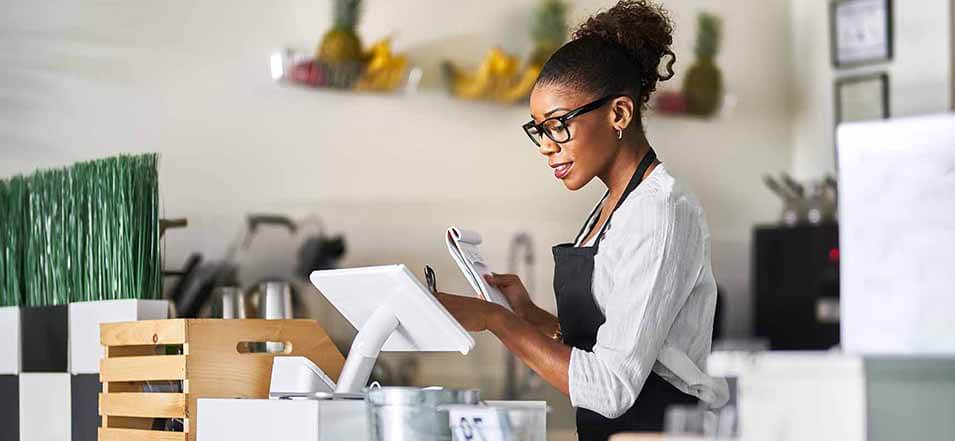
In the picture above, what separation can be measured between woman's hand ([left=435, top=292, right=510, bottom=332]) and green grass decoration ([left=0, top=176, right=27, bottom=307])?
133 cm

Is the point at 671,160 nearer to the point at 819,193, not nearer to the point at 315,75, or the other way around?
the point at 819,193

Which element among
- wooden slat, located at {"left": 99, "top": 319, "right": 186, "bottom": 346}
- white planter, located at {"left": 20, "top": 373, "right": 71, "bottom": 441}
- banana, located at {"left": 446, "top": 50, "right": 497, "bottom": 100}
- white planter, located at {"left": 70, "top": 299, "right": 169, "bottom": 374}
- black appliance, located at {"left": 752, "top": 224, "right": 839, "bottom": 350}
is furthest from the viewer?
black appliance, located at {"left": 752, "top": 224, "right": 839, "bottom": 350}

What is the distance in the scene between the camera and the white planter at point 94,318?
94.1 inches

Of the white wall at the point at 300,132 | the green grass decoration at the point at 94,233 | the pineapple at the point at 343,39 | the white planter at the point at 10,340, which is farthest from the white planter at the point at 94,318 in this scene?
the pineapple at the point at 343,39

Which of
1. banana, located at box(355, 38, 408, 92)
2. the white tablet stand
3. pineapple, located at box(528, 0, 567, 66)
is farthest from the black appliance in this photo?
the white tablet stand

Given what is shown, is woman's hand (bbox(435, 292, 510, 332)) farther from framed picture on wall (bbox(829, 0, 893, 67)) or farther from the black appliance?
framed picture on wall (bbox(829, 0, 893, 67))

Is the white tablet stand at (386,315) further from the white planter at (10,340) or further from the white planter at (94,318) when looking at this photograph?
the white planter at (10,340)

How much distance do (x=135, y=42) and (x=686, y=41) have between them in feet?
8.03

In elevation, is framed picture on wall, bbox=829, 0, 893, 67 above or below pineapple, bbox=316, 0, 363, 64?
above

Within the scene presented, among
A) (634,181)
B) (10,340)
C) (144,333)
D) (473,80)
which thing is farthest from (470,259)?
(473,80)

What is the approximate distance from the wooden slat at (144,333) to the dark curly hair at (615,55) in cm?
72

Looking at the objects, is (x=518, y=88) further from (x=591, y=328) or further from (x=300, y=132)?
(x=591, y=328)

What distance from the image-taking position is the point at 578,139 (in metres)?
2.06

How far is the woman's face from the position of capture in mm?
2064
